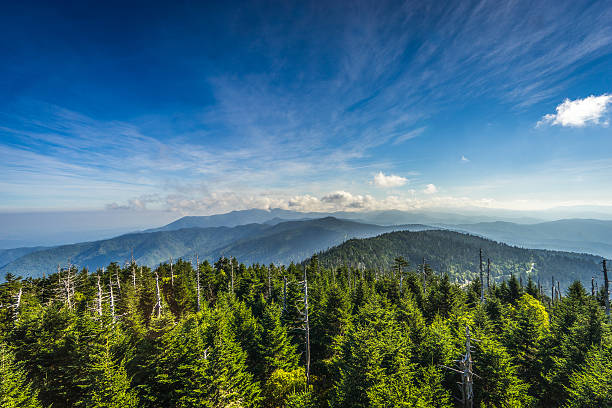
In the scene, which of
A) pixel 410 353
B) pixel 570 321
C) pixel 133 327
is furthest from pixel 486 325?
pixel 133 327

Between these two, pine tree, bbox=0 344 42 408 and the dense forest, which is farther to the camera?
the dense forest

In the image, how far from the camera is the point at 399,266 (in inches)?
2356

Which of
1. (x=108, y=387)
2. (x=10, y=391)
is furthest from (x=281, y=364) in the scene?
(x=10, y=391)

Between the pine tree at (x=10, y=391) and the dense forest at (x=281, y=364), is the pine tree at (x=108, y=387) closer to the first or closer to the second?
the dense forest at (x=281, y=364)

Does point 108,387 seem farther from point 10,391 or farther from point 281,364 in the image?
point 281,364

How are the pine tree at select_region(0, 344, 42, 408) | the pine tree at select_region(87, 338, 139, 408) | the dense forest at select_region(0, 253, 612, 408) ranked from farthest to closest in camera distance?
the dense forest at select_region(0, 253, 612, 408)
the pine tree at select_region(87, 338, 139, 408)
the pine tree at select_region(0, 344, 42, 408)

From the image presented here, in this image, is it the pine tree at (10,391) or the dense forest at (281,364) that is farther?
the dense forest at (281,364)

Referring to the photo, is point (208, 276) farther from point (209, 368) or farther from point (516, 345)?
point (516, 345)

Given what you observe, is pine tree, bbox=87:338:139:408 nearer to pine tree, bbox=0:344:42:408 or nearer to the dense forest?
the dense forest

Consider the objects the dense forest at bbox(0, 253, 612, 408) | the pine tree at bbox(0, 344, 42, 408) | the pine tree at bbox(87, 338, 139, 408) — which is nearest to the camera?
the pine tree at bbox(0, 344, 42, 408)

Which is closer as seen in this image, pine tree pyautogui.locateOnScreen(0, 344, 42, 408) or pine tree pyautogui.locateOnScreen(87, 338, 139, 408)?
pine tree pyautogui.locateOnScreen(0, 344, 42, 408)

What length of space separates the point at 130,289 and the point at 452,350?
4710 centimetres

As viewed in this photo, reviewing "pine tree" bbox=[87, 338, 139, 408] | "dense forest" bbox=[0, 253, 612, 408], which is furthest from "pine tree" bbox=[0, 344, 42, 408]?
"pine tree" bbox=[87, 338, 139, 408]

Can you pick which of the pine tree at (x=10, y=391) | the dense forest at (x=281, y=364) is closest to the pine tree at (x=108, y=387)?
the dense forest at (x=281, y=364)
